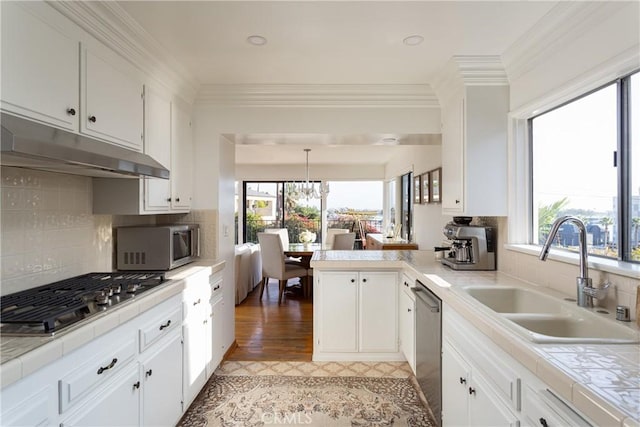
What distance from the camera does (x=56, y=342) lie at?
3.68 ft

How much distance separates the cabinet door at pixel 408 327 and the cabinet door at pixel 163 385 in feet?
5.34

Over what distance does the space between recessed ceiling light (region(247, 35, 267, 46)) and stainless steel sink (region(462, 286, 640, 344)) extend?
1871 millimetres

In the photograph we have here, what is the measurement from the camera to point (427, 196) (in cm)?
414

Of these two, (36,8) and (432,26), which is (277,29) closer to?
(432,26)

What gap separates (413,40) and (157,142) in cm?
178

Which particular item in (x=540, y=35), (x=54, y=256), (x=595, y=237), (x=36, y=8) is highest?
(x=540, y=35)

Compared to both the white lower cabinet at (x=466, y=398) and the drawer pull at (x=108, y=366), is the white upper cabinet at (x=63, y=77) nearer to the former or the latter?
the drawer pull at (x=108, y=366)

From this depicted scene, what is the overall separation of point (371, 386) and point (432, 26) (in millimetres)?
2471

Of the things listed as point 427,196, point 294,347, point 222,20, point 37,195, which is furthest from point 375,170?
point 37,195

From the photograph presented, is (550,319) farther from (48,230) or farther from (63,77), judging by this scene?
(48,230)

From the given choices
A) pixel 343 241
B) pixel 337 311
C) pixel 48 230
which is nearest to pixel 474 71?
pixel 337 311

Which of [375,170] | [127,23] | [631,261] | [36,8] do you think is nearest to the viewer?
[36,8]

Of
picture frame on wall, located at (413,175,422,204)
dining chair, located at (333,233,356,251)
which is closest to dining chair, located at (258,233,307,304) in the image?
dining chair, located at (333,233,356,251)

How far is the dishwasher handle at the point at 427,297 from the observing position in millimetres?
2004
